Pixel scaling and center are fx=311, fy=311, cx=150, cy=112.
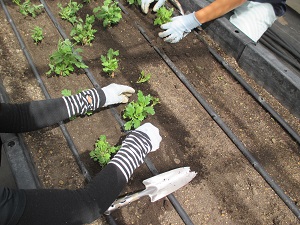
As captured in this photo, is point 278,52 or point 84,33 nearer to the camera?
point 84,33

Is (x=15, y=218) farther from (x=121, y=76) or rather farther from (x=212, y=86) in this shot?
(x=212, y=86)

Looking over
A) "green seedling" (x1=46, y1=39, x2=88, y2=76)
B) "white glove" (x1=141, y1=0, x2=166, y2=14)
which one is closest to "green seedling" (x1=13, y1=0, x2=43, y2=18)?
"green seedling" (x1=46, y1=39, x2=88, y2=76)

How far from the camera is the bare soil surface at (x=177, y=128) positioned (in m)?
2.40

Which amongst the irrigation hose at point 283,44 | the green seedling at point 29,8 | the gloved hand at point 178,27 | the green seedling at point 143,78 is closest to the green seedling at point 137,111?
the green seedling at point 143,78

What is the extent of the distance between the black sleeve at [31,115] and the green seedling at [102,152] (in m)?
0.40

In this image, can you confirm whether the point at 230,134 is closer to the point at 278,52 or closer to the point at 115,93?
the point at 115,93

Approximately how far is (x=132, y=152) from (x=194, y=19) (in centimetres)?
188

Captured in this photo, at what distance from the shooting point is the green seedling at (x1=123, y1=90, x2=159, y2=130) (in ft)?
8.73

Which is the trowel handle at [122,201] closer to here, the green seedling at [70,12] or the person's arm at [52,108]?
the person's arm at [52,108]

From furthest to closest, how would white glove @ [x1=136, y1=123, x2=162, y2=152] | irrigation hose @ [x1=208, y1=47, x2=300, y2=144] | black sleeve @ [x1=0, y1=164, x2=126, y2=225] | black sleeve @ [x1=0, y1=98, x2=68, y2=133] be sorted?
irrigation hose @ [x1=208, y1=47, x2=300, y2=144], white glove @ [x1=136, y1=123, x2=162, y2=152], black sleeve @ [x1=0, y1=98, x2=68, y2=133], black sleeve @ [x1=0, y1=164, x2=126, y2=225]

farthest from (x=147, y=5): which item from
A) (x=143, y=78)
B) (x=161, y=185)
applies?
(x=161, y=185)

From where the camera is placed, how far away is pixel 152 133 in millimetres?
2570

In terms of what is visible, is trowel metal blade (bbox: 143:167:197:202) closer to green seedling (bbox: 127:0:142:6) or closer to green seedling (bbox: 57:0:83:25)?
green seedling (bbox: 57:0:83:25)

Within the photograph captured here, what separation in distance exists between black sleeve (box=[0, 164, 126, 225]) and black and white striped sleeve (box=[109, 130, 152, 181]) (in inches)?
2.3
